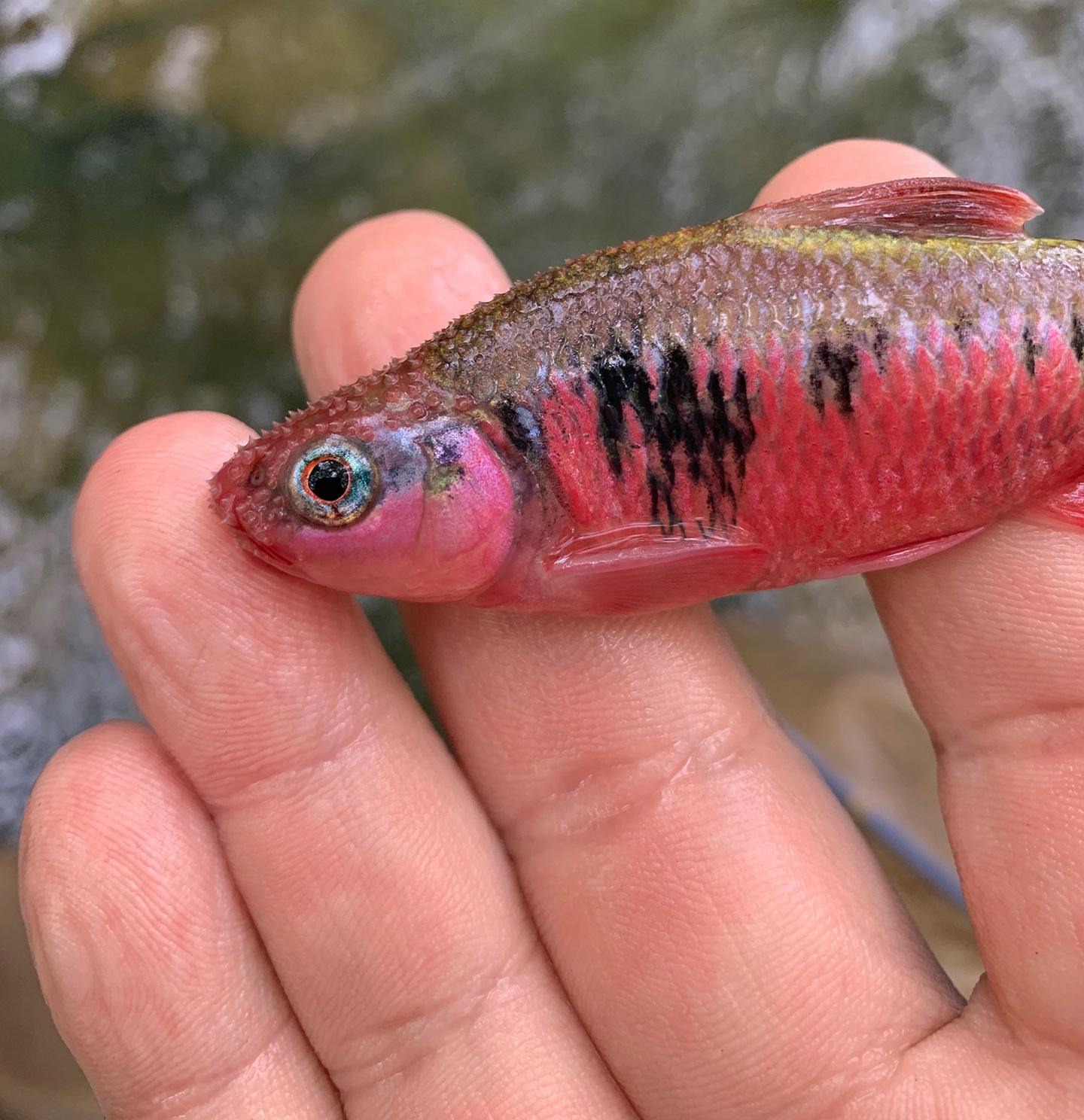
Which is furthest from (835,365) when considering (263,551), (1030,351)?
(263,551)

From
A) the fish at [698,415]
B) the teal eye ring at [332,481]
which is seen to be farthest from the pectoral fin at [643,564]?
the teal eye ring at [332,481]

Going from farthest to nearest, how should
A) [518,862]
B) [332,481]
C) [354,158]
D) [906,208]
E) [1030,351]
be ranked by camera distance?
[354,158] → [518,862] → [906,208] → [1030,351] → [332,481]

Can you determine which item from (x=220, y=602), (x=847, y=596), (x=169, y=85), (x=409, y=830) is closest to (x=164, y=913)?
(x=409, y=830)

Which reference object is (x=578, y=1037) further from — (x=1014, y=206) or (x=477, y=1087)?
(x=1014, y=206)

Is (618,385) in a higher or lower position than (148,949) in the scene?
higher

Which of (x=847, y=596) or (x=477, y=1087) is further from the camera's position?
(x=847, y=596)

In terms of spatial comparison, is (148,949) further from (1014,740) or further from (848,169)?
(848,169)
